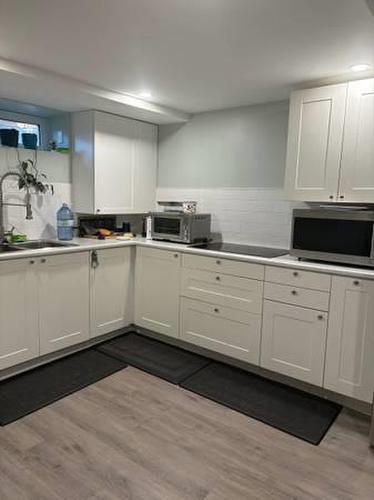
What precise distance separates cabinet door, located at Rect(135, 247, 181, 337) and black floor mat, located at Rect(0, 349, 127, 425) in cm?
52

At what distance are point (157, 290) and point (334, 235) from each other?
1.60m

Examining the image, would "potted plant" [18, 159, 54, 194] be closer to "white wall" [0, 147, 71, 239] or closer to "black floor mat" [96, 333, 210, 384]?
"white wall" [0, 147, 71, 239]

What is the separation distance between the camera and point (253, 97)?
3.08 m

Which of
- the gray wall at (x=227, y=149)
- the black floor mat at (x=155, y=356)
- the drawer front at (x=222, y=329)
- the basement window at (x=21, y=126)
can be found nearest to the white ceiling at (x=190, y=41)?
the gray wall at (x=227, y=149)

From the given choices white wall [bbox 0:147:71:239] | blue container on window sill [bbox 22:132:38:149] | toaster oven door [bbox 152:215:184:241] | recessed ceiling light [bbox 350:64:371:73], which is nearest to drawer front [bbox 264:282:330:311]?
toaster oven door [bbox 152:215:184:241]

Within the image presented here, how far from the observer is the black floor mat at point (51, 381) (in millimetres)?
2354

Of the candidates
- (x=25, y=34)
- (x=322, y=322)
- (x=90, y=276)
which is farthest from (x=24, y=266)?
(x=322, y=322)

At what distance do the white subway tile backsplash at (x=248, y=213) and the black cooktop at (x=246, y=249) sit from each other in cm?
12

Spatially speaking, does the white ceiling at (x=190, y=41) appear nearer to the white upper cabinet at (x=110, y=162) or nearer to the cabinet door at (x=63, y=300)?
the white upper cabinet at (x=110, y=162)

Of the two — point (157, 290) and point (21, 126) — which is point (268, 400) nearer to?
point (157, 290)

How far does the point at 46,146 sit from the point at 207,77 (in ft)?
6.51

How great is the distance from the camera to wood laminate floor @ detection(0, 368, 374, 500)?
175 centimetres

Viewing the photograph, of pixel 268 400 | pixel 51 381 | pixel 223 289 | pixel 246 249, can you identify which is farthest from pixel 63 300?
A: pixel 268 400

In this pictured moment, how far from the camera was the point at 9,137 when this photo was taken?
10.2 feet
